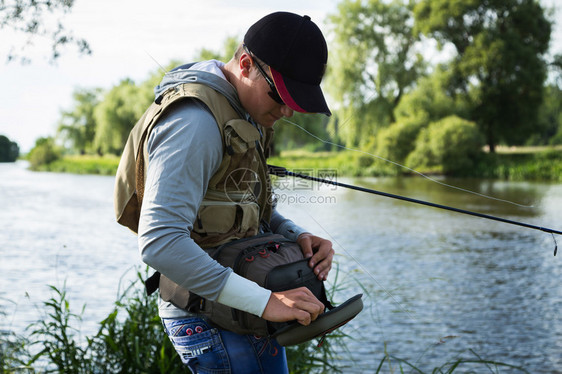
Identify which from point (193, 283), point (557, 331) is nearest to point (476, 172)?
point (557, 331)

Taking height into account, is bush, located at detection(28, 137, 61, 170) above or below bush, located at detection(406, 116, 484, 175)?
below

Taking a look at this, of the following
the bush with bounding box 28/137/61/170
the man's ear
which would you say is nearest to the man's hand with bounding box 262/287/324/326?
the man's ear

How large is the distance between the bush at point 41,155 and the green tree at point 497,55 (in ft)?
94.7

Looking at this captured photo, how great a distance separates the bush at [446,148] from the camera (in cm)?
2658

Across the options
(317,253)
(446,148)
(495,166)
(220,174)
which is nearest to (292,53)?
(220,174)

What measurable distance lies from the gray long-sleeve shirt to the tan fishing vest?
0.06 meters

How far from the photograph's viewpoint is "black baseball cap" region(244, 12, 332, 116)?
1.52 meters

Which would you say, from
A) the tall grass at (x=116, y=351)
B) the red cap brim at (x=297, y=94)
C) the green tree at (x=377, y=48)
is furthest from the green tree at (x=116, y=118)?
the red cap brim at (x=297, y=94)

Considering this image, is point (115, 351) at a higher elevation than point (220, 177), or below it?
below

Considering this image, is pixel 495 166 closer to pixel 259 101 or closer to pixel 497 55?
pixel 497 55

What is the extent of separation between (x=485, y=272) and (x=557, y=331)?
2679 millimetres

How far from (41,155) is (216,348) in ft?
147

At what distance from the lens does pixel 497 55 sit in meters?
30.9

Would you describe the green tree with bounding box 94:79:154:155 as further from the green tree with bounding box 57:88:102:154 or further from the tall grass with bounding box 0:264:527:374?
the tall grass with bounding box 0:264:527:374
